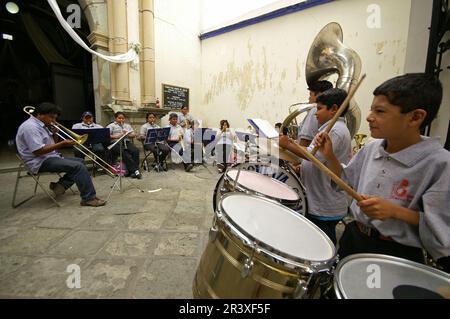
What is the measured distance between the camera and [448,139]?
258cm

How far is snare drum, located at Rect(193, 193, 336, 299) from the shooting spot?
37.1 inches

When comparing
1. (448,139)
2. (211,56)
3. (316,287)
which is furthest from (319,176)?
(211,56)

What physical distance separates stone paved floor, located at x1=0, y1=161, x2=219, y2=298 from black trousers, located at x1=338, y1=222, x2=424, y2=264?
1262 millimetres

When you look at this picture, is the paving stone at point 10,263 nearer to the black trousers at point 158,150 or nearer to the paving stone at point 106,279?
the paving stone at point 106,279

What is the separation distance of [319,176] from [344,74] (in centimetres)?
236

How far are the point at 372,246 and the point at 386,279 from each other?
0.92ft

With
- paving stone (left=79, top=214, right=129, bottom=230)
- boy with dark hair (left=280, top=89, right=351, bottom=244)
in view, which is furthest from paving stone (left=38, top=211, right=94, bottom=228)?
boy with dark hair (left=280, top=89, right=351, bottom=244)

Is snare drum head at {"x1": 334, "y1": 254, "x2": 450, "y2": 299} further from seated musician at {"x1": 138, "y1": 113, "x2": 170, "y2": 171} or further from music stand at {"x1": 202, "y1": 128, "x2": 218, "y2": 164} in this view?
music stand at {"x1": 202, "y1": 128, "x2": 218, "y2": 164}

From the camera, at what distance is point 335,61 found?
3.41 meters

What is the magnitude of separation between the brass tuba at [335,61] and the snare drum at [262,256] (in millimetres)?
2778

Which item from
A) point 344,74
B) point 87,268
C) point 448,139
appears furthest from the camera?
point 344,74

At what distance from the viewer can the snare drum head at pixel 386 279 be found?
2.64 feet

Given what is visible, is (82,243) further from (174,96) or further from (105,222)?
(174,96)
